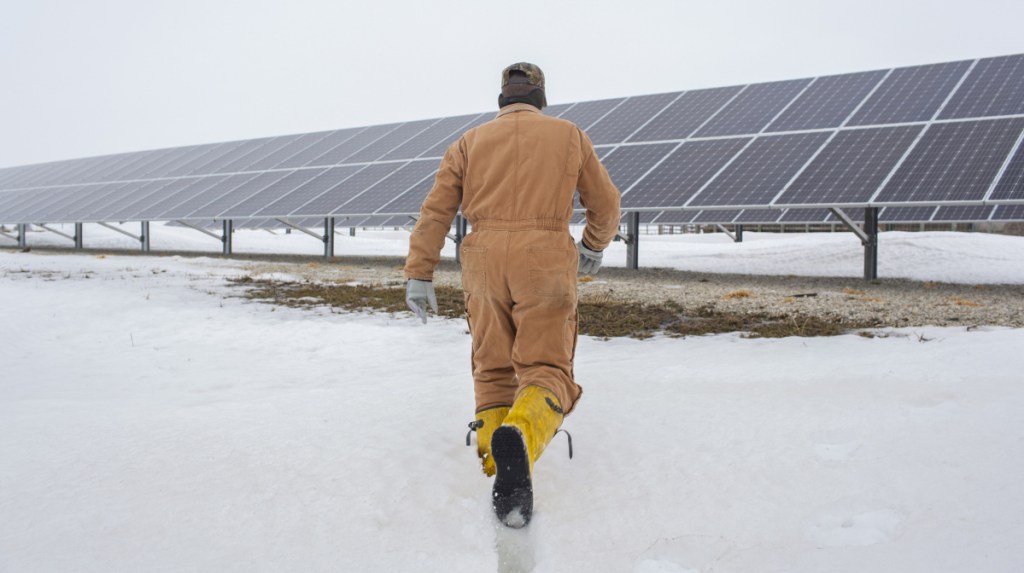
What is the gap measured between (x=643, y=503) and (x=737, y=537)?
0.39 meters

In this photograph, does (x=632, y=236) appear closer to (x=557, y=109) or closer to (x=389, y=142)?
(x=557, y=109)

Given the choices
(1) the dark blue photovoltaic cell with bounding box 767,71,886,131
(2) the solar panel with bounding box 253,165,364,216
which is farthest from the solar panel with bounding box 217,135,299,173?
(1) the dark blue photovoltaic cell with bounding box 767,71,886,131

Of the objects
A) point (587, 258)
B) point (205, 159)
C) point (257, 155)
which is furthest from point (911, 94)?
point (205, 159)

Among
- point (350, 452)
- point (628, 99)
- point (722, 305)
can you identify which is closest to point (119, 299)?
point (350, 452)

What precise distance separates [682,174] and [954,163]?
12.0 ft

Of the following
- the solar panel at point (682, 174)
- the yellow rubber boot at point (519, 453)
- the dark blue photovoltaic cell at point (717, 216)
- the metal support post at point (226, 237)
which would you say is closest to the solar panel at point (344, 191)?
the metal support post at point (226, 237)

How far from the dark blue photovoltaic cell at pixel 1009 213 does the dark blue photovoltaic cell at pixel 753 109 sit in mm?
4268

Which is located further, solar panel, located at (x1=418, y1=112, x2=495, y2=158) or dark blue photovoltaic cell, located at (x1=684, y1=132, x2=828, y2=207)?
solar panel, located at (x1=418, y1=112, x2=495, y2=158)

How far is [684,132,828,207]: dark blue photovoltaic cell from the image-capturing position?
1046 cm

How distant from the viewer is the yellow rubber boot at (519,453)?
2568 mm

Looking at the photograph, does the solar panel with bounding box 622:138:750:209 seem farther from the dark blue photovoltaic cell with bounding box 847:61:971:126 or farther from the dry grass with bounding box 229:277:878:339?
the dry grass with bounding box 229:277:878:339

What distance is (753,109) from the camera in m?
13.6

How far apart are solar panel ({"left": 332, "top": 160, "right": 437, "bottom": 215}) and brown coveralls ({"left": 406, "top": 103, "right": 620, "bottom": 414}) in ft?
35.3

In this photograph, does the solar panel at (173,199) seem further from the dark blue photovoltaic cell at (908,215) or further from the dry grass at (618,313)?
the dark blue photovoltaic cell at (908,215)
